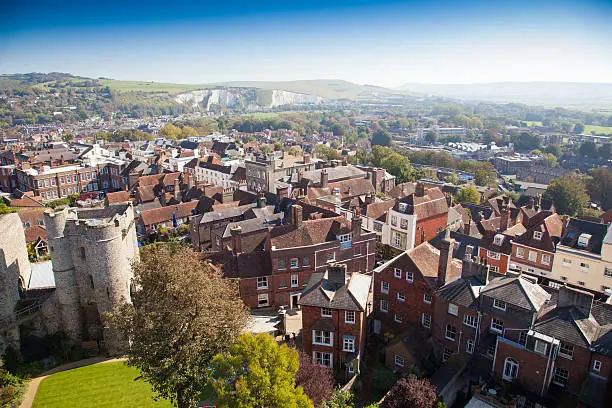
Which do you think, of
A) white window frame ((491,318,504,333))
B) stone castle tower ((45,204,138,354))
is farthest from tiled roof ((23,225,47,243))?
white window frame ((491,318,504,333))

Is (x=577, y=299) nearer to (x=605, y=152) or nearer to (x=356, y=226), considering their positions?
(x=356, y=226)

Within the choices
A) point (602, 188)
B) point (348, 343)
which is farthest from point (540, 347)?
point (602, 188)

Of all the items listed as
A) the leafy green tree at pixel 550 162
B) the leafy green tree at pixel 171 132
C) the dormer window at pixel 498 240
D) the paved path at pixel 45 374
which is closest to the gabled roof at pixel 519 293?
the dormer window at pixel 498 240

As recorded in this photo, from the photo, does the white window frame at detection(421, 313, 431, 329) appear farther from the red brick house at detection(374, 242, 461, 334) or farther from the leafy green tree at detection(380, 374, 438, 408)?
the leafy green tree at detection(380, 374, 438, 408)

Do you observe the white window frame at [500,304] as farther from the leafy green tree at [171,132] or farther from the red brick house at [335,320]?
the leafy green tree at [171,132]

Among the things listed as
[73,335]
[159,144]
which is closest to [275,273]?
[73,335]
